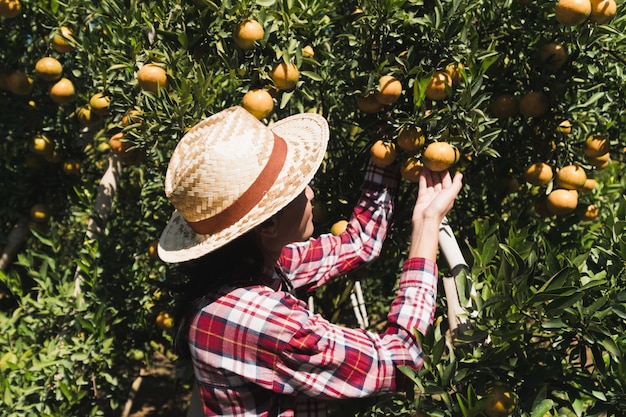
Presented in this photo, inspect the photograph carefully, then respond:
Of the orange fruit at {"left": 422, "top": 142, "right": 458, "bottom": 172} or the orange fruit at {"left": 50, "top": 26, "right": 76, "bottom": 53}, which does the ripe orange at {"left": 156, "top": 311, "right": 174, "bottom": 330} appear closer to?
the orange fruit at {"left": 50, "top": 26, "right": 76, "bottom": 53}

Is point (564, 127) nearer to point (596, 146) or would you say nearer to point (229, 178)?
point (596, 146)

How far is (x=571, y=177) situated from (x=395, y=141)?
26.7 inches

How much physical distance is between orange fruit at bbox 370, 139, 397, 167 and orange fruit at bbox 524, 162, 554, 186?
55cm

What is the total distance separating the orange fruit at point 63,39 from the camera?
2.26m

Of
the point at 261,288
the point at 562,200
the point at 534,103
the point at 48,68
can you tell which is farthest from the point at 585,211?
the point at 48,68

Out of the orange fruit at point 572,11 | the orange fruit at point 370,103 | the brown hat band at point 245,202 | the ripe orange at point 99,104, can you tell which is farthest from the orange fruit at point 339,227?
the ripe orange at point 99,104

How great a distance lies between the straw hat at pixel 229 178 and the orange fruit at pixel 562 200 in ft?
3.39

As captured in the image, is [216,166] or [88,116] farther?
[88,116]

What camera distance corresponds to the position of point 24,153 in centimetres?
311

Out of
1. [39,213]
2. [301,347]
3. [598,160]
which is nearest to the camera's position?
[301,347]

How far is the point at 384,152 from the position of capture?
1800mm

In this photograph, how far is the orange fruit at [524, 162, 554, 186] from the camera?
2.00 meters

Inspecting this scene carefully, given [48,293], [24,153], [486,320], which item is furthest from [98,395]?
[486,320]

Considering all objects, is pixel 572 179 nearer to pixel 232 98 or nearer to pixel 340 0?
pixel 340 0
